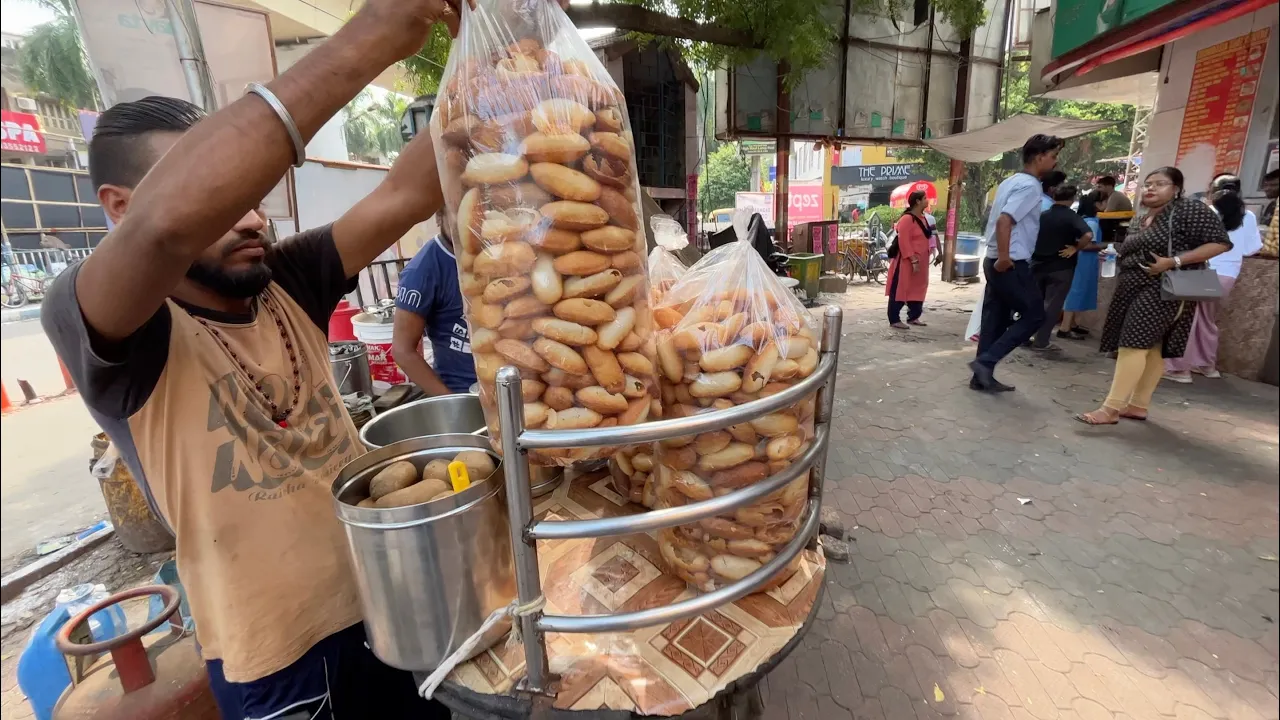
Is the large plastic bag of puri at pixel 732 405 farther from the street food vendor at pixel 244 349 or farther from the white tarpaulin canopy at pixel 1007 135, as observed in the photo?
the white tarpaulin canopy at pixel 1007 135

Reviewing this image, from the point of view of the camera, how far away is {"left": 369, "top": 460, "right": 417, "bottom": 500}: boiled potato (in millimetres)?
839

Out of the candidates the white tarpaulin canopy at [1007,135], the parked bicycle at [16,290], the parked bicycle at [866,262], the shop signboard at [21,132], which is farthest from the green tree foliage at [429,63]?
the parked bicycle at [866,262]

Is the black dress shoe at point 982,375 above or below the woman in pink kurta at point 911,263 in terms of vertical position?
below

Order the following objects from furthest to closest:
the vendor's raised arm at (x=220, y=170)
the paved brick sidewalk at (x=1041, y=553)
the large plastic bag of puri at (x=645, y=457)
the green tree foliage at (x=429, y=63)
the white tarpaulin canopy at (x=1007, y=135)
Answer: the white tarpaulin canopy at (x=1007, y=135) < the green tree foliage at (x=429, y=63) < the large plastic bag of puri at (x=645, y=457) < the vendor's raised arm at (x=220, y=170) < the paved brick sidewalk at (x=1041, y=553)

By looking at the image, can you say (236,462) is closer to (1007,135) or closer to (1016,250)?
(1016,250)

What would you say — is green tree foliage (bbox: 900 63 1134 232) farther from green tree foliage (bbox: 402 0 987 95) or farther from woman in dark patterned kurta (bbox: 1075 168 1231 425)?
green tree foliage (bbox: 402 0 987 95)

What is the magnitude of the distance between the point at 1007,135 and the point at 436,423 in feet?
31.0

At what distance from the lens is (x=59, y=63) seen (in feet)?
6.26

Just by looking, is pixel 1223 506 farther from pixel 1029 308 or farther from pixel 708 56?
pixel 708 56

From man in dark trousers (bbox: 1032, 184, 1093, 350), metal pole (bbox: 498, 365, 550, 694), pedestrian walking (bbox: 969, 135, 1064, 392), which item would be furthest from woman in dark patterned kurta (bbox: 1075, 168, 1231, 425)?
man in dark trousers (bbox: 1032, 184, 1093, 350)

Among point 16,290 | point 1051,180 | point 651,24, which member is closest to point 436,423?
point 16,290

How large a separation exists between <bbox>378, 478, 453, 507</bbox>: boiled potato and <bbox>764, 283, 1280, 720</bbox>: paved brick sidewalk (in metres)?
0.79

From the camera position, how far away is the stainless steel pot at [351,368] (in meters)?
2.98

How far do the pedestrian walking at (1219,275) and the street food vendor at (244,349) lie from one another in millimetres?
1023
